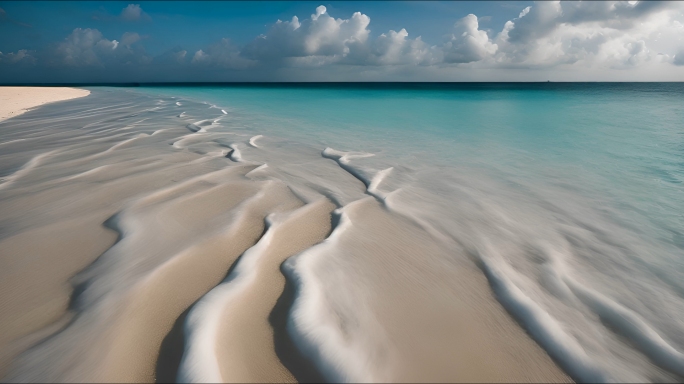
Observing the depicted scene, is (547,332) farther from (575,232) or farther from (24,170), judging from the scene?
(24,170)

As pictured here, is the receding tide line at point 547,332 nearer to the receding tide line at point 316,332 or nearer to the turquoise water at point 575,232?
the turquoise water at point 575,232

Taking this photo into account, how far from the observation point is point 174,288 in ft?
6.06

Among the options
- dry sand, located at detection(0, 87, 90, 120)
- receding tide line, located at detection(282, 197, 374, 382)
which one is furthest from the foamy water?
dry sand, located at detection(0, 87, 90, 120)

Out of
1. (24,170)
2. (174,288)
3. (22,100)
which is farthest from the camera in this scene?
(22,100)

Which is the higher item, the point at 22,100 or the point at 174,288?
the point at 174,288

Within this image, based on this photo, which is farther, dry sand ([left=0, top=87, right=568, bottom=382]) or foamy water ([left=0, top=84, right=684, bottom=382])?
foamy water ([left=0, top=84, right=684, bottom=382])

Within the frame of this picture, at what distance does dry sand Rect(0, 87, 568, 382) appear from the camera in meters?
1.40

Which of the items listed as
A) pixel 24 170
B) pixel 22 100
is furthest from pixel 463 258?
pixel 22 100

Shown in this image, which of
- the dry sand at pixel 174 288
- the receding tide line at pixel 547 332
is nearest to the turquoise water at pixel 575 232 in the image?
the receding tide line at pixel 547 332

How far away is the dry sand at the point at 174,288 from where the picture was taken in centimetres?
140

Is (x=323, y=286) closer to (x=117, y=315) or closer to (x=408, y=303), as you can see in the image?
(x=408, y=303)

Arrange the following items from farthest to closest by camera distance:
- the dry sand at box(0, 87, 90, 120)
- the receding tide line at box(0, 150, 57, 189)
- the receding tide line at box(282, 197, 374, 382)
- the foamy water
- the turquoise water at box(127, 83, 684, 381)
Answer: the dry sand at box(0, 87, 90, 120)
the receding tide line at box(0, 150, 57, 189)
the turquoise water at box(127, 83, 684, 381)
the foamy water
the receding tide line at box(282, 197, 374, 382)

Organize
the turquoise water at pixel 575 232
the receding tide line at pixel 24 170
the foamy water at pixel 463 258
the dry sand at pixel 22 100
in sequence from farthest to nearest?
1. the dry sand at pixel 22 100
2. the receding tide line at pixel 24 170
3. the turquoise water at pixel 575 232
4. the foamy water at pixel 463 258

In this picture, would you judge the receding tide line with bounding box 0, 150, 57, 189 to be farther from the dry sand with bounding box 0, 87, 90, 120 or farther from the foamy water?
the dry sand with bounding box 0, 87, 90, 120
